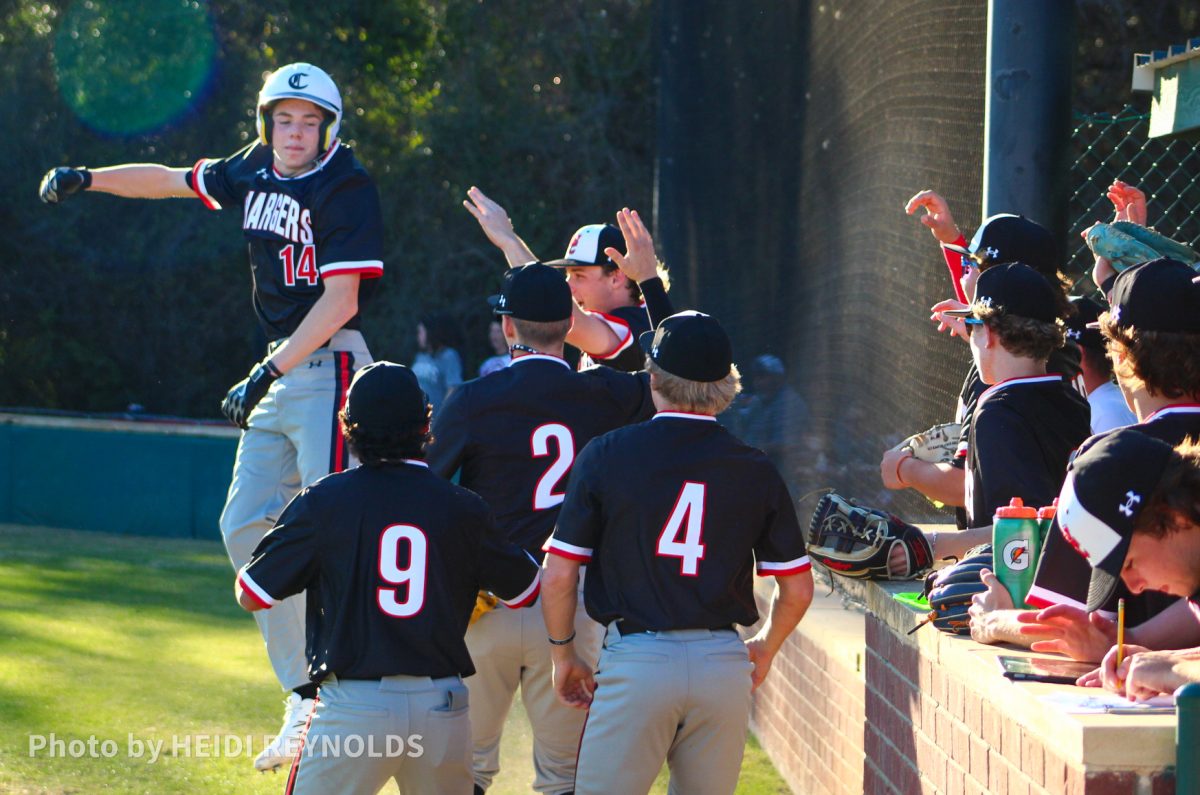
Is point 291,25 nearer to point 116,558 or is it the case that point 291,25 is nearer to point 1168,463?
point 116,558

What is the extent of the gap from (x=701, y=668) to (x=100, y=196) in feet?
67.5

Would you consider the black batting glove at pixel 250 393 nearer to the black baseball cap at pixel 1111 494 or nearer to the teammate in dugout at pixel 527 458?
the teammate in dugout at pixel 527 458

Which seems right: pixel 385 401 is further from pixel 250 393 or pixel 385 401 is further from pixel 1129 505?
pixel 1129 505

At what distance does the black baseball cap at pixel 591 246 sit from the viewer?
5625 mm

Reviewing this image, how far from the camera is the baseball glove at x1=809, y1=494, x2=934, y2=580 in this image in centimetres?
444

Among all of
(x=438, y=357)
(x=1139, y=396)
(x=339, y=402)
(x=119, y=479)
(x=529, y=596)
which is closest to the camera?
(x=1139, y=396)

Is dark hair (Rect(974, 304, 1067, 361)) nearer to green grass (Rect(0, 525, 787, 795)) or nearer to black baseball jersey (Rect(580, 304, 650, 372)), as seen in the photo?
black baseball jersey (Rect(580, 304, 650, 372))

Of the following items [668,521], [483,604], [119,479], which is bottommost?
[119,479]

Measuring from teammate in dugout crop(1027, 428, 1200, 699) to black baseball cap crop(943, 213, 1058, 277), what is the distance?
1.59 m

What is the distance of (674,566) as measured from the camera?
3.78 metres

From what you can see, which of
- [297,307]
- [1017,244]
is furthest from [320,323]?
[1017,244]

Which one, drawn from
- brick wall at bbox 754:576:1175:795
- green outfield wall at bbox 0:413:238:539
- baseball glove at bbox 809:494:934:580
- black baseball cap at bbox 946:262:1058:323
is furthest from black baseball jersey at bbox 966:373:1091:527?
green outfield wall at bbox 0:413:238:539

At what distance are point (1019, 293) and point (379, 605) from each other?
6.25 ft

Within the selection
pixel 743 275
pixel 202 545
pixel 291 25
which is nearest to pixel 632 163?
pixel 291 25
